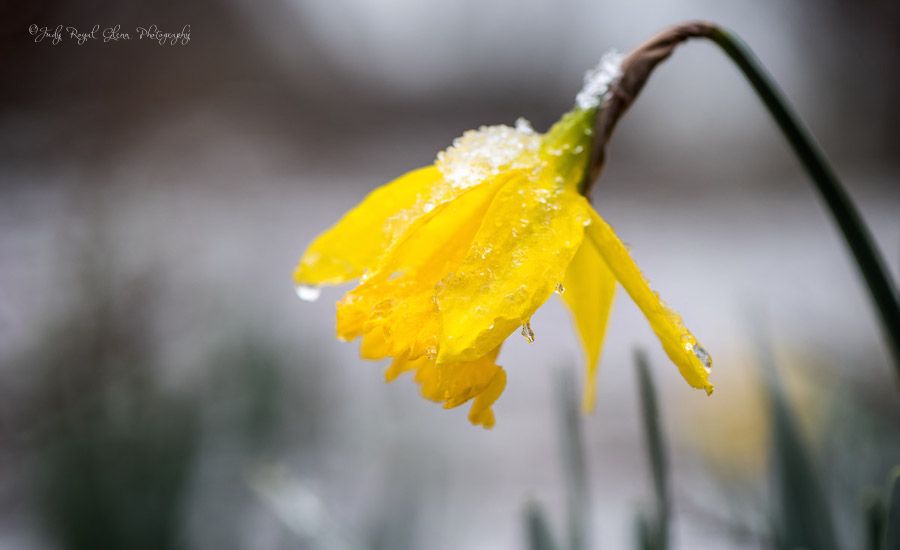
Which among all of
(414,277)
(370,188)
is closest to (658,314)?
(414,277)

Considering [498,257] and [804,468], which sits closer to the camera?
[498,257]

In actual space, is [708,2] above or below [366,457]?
above

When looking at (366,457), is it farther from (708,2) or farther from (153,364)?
(708,2)

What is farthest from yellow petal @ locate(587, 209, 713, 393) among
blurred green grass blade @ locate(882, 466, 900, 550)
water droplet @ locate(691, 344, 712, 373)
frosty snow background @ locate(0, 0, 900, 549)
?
frosty snow background @ locate(0, 0, 900, 549)

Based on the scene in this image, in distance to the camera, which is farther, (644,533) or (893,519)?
(644,533)

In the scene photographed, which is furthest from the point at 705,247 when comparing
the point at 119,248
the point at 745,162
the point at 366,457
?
the point at 119,248

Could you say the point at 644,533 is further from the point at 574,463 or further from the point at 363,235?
the point at 363,235

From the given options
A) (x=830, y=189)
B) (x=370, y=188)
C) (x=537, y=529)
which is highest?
(x=370, y=188)

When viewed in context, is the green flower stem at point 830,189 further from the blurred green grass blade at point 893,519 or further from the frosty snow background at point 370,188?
the frosty snow background at point 370,188
